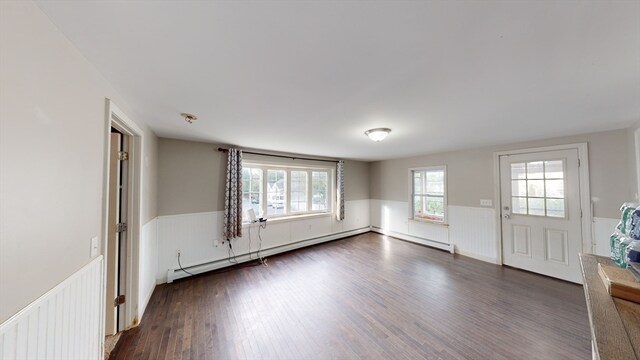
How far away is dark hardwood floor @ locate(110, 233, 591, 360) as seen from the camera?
72.5 inches

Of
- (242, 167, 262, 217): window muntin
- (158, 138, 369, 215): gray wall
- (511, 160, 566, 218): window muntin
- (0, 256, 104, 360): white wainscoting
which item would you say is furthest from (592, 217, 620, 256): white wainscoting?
(158, 138, 369, 215): gray wall

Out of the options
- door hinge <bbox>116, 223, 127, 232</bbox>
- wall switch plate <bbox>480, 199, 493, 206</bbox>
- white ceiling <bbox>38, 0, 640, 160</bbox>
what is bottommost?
door hinge <bbox>116, 223, 127, 232</bbox>

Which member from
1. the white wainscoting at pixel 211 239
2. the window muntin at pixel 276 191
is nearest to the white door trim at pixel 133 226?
the white wainscoting at pixel 211 239

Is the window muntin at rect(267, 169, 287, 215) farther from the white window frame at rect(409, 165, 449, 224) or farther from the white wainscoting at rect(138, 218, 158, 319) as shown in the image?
the white window frame at rect(409, 165, 449, 224)

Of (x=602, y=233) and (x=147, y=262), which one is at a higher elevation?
(x=602, y=233)

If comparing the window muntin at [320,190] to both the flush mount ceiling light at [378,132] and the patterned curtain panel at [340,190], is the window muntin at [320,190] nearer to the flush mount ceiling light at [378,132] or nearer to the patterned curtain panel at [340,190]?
the patterned curtain panel at [340,190]

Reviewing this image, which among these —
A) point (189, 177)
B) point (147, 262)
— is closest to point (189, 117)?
point (189, 177)

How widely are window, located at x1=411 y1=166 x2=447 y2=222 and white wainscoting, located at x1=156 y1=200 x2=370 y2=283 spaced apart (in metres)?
2.48

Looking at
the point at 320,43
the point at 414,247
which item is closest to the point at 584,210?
the point at 414,247

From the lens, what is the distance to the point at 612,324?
0.68 meters

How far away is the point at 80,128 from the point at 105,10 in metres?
0.68

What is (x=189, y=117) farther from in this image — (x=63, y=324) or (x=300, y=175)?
(x=300, y=175)

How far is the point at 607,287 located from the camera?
2.92ft

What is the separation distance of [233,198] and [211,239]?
0.77 meters
